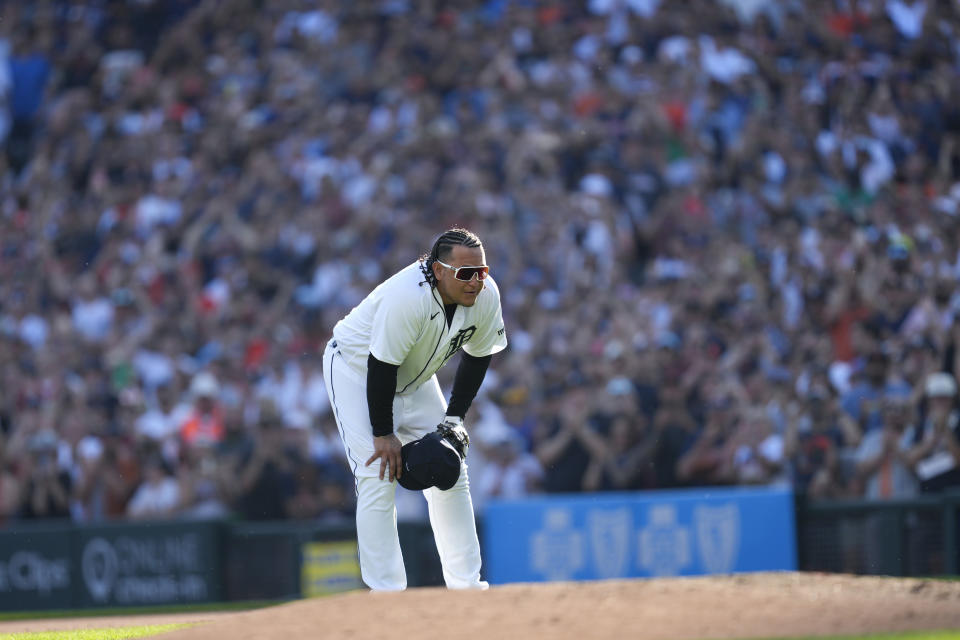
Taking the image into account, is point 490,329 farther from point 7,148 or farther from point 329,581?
point 7,148

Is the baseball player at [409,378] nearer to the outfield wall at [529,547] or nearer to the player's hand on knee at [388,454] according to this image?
the player's hand on knee at [388,454]

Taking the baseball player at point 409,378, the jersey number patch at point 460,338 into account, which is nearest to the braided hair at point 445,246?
the baseball player at point 409,378

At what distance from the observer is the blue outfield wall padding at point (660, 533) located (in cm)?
1045

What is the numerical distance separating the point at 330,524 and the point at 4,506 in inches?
149

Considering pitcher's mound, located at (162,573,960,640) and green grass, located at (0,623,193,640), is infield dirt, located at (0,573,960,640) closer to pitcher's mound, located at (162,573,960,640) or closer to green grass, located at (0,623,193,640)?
pitcher's mound, located at (162,573,960,640)

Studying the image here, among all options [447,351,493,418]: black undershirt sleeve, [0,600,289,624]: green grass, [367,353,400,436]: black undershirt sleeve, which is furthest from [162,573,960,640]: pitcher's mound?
[0,600,289,624]: green grass

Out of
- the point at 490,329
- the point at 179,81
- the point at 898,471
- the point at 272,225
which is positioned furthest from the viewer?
the point at 179,81

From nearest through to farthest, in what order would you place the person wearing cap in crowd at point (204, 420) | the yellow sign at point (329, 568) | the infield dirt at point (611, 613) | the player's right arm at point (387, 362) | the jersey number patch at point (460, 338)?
the infield dirt at point (611, 613)
the player's right arm at point (387, 362)
the jersey number patch at point (460, 338)
the yellow sign at point (329, 568)
the person wearing cap in crowd at point (204, 420)

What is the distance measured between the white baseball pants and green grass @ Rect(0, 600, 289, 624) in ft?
14.4

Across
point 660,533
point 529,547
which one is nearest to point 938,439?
point 660,533

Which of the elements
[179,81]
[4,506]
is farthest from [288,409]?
[179,81]

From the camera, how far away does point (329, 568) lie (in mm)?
11531

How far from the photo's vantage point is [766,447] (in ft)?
35.5

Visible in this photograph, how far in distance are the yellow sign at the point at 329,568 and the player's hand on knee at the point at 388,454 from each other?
4964 millimetres
